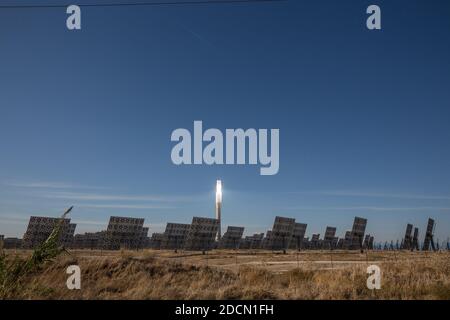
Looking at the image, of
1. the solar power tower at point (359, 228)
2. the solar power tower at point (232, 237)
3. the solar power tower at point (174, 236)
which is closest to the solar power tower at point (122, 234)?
the solar power tower at point (174, 236)

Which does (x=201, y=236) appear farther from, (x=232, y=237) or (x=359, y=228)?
(x=359, y=228)

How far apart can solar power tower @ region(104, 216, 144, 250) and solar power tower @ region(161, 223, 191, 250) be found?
27.0 ft

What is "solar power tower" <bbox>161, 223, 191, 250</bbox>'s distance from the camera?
58.7 metres

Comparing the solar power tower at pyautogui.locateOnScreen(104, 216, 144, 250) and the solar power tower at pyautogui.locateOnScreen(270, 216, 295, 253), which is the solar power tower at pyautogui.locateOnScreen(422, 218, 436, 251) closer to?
the solar power tower at pyautogui.locateOnScreen(270, 216, 295, 253)

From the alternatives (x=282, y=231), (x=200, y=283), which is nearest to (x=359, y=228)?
(x=282, y=231)

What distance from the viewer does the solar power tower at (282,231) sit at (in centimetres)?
5448

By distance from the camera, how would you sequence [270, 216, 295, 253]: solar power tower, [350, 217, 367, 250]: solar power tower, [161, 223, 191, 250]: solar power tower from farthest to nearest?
[161, 223, 191, 250]: solar power tower < [350, 217, 367, 250]: solar power tower < [270, 216, 295, 253]: solar power tower

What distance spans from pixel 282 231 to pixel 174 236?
15.3 metres

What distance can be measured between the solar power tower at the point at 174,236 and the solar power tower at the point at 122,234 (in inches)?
324

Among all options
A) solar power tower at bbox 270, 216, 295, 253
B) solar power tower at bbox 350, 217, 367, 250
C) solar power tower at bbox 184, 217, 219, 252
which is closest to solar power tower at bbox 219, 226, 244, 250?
solar power tower at bbox 270, 216, 295, 253

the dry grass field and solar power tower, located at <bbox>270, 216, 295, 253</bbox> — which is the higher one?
solar power tower, located at <bbox>270, 216, 295, 253</bbox>

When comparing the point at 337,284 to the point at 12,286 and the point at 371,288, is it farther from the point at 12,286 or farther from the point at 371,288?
the point at 12,286
